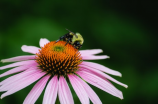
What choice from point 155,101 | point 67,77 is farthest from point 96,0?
point 67,77

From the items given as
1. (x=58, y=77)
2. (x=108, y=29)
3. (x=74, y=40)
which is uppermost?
(x=108, y=29)

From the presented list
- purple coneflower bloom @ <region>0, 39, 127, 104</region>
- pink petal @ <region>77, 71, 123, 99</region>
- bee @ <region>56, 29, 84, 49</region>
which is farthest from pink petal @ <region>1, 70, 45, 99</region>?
bee @ <region>56, 29, 84, 49</region>

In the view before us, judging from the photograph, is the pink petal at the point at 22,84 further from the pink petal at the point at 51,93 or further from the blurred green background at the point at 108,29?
the blurred green background at the point at 108,29

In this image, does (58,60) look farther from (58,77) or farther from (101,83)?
(101,83)

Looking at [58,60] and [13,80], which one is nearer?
[13,80]

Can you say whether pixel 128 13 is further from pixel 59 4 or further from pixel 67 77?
pixel 67 77

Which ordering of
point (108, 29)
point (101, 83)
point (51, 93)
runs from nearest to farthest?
point (51, 93), point (101, 83), point (108, 29)

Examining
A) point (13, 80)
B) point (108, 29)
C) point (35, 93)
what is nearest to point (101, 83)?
point (35, 93)

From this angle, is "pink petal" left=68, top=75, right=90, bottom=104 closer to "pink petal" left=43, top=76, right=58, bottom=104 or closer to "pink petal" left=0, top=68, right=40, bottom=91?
"pink petal" left=43, top=76, right=58, bottom=104
